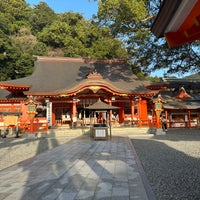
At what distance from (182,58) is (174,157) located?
13.5m

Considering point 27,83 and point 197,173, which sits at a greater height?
point 27,83

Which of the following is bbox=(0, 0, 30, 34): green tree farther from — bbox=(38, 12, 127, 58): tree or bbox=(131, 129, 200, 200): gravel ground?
bbox=(131, 129, 200, 200): gravel ground

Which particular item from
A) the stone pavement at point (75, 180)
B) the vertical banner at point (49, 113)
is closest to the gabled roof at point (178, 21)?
the stone pavement at point (75, 180)

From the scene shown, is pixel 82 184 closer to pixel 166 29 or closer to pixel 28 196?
pixel 28 196

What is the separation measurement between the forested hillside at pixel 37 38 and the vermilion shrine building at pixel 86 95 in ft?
24.0

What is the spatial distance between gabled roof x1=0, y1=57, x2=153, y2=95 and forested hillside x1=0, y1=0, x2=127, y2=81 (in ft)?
19.1

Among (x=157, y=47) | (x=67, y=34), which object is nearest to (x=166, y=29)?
(x=157, y=47)

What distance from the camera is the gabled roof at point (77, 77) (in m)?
22.7

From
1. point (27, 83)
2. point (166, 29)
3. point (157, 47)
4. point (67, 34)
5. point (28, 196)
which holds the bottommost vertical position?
point (28, 196)

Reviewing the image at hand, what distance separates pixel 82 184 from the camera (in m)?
5.75

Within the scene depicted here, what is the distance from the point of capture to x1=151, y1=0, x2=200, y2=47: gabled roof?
290 cm

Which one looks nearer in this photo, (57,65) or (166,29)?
(166,29)

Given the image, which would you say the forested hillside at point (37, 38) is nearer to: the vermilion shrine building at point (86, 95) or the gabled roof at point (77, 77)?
the gabled roof at point (77, 77)

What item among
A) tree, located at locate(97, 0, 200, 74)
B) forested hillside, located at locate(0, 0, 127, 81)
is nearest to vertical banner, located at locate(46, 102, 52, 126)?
tree, located at locate(97, 0, 200, 74)
